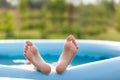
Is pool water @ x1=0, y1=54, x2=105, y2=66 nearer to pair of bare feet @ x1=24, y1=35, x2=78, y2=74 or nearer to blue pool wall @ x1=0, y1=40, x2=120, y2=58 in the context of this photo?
blue pool wall @ x1=0, y1=40, x2=120, y2=58

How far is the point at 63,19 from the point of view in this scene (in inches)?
417

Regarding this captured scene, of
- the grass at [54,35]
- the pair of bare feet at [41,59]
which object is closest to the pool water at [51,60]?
the pair of bare feet at [41,59]

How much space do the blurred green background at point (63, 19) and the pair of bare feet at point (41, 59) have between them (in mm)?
6360

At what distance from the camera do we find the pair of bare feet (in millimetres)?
3256

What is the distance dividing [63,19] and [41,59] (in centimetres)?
733

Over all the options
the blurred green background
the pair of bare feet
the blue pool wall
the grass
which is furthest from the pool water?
the blurred green background

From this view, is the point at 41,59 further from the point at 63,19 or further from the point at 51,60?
the point at 63,19

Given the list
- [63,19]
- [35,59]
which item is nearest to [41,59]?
[35,59]

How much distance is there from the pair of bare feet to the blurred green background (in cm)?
636

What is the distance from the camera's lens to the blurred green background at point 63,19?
9990 millimetres

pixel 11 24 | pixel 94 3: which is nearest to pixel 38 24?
pixel 11 24

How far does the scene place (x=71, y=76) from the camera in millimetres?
3305

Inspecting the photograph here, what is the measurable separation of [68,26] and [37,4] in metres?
2.05

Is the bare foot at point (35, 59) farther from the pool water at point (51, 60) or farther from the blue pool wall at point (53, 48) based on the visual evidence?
the blue pool wall at point (53, 48)
